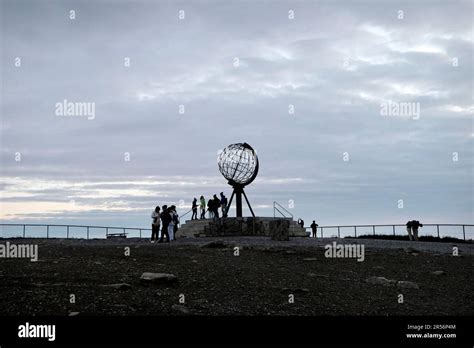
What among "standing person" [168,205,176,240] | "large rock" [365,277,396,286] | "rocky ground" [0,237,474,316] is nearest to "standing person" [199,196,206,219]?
"standing person" [168,205,176,240]

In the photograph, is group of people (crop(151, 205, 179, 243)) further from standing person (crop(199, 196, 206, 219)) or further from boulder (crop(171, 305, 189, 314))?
boulder (crop(171, 305, 189, 314))

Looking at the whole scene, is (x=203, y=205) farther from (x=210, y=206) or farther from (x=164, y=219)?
(x=164, y=219)

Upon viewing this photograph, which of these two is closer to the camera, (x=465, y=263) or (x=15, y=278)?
(x=15, y=278)

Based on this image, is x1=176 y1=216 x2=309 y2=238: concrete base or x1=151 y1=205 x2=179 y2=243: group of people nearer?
x1=151 y1=205 x2=179 y2=243: group of people

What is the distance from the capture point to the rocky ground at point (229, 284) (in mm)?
9234

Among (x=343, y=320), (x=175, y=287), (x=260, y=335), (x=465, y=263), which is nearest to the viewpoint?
(x=260, y=335)

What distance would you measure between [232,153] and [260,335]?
26.5 m

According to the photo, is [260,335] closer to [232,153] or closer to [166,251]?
[166,251]

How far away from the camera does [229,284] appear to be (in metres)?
11.5

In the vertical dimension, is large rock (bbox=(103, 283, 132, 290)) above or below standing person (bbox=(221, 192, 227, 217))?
Answer: below

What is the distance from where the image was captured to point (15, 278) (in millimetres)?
10891

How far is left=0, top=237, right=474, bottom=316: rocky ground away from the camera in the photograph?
9.23 m

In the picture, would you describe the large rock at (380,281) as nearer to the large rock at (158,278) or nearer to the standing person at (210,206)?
the large rock at (158,278)

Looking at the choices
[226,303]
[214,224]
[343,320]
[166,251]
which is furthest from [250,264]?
[214,224]
